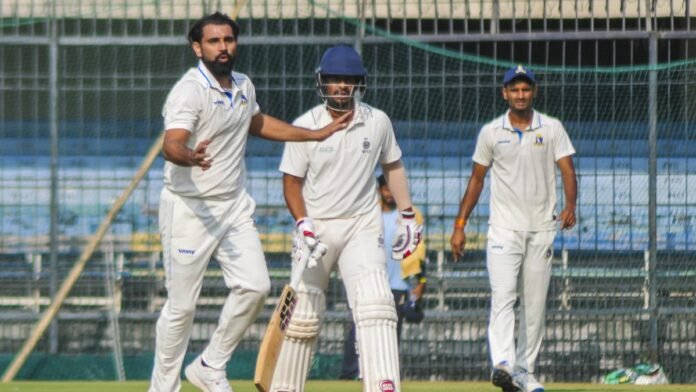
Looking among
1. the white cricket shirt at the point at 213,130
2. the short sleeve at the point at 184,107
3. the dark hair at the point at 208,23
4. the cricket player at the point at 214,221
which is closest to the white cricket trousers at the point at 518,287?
the cricket player at the point at 214,221

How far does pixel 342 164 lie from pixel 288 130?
0.46 m

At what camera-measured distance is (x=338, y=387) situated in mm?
11539

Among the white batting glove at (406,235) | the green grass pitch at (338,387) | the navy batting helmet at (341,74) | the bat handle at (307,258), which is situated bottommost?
the green grass pitch at (338,387)

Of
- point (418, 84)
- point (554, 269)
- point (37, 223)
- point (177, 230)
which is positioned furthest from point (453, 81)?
point (177, 230)

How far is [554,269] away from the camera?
41.4 feet

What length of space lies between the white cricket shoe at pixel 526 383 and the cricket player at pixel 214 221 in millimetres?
2294

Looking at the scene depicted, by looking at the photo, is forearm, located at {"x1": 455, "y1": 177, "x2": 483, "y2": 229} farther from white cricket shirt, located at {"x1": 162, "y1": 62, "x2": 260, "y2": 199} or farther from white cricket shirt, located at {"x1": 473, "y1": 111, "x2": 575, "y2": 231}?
white cricket shirt, located at {"x1": 162, "y1": 62, "x2": 260, "y2": 199}

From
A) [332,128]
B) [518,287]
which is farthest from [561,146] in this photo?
[332,128]

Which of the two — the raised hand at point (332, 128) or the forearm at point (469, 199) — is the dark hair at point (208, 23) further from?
the forearm at point (469, 199)

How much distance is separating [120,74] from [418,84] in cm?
236

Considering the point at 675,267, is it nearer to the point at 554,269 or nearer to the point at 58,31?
the point at 554,269

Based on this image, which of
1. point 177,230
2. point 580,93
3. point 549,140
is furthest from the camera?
point 580,93

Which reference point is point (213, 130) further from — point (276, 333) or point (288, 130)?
point (276, 333)

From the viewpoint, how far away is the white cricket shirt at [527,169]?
10664mm
